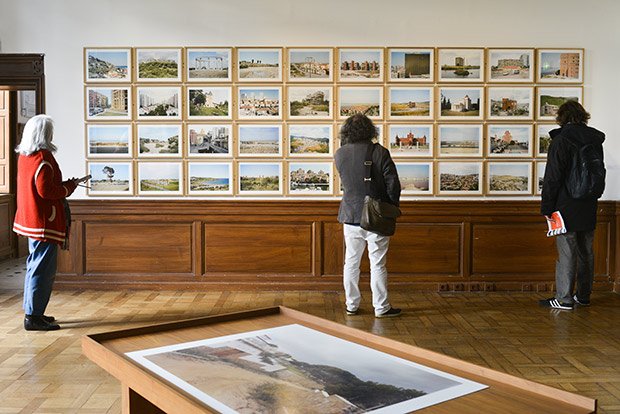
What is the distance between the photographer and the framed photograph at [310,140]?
7.39m

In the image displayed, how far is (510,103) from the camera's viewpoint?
7.39 m

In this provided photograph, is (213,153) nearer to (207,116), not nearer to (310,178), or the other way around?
(207,116)

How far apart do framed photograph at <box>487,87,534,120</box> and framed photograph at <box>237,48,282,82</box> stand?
88.9 inches

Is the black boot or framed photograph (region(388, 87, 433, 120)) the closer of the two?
the black boot

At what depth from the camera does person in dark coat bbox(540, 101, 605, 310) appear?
626 centimetres

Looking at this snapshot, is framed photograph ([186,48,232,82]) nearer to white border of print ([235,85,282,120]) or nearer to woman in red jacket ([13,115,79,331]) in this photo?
white border of print ([235,85,282,120])

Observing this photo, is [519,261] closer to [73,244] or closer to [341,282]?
[341,282]

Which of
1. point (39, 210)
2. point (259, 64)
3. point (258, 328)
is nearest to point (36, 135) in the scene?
point (39, 210)

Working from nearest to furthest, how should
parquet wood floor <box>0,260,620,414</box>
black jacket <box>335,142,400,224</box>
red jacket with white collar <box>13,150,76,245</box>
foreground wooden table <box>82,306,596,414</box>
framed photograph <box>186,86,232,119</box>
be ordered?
foreground wooden table <box>82,306,596,414</box>
parquet wood floor <box>0,260,620,414</box>
red jacket with white collar <box>13,150,76,245</box>
black jacket <box>335,142,400,224</box>
framed photograph <box>186,86,232,119</box>

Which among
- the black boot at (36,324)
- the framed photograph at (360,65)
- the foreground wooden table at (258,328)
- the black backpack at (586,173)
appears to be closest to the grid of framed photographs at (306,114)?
the framed photograph at (360,65)

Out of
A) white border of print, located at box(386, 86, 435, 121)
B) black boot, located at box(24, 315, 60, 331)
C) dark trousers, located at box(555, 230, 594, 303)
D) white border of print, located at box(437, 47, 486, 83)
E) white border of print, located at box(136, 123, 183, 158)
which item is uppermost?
white border of print, located at box(437, 47, 486, 83)

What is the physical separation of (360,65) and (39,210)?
3.56 metres

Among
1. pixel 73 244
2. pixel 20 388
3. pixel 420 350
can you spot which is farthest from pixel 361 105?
pixel 420 350

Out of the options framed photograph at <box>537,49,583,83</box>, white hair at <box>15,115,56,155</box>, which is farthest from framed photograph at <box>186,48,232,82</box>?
framed photograph at <box>537,49,583,83</box>
